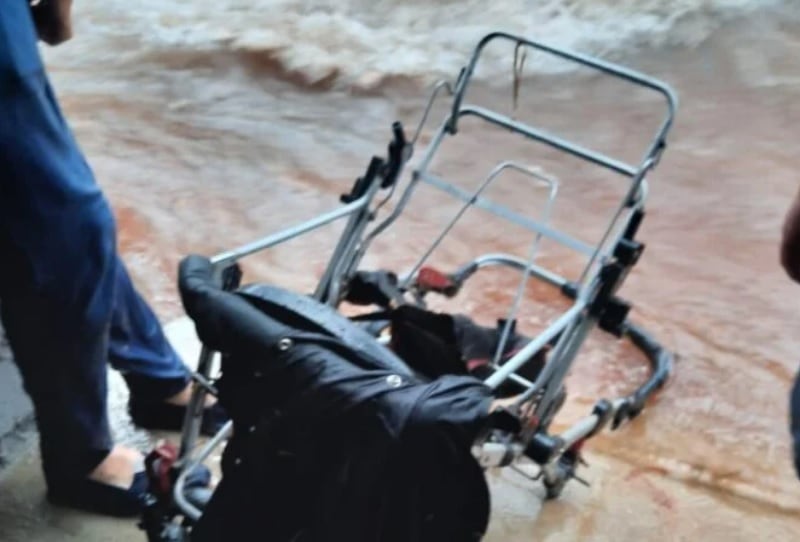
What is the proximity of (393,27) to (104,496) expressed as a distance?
320 cm

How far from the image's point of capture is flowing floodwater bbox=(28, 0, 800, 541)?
2473 mm

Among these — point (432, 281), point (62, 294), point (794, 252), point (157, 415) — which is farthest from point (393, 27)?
point (794, 252)

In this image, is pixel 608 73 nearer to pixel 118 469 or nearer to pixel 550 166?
pixel 118 469

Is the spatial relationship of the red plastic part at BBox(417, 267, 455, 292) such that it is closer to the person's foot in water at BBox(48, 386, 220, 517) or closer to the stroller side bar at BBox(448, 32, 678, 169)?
the stroller side bar at BBox(448, 32, 678, 169)

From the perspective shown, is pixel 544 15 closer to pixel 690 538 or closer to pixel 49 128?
pixel 690 538

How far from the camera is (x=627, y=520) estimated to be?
→ 224 centimetres

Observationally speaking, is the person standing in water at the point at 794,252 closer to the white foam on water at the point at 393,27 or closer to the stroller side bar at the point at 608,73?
the stroller side bar at the point at 608,73

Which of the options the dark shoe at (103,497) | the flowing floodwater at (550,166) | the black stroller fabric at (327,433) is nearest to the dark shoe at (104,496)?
the dark shoe at (103,497)

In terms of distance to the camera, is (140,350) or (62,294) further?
(140,350)

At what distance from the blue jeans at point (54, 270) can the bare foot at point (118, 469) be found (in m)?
0.02

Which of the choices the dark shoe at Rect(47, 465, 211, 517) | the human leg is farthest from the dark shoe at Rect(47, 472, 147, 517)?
the human leg

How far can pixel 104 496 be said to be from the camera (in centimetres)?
206

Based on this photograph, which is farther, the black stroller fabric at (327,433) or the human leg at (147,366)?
the human leg at (147,366)

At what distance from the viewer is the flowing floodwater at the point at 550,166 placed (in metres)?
2.47
